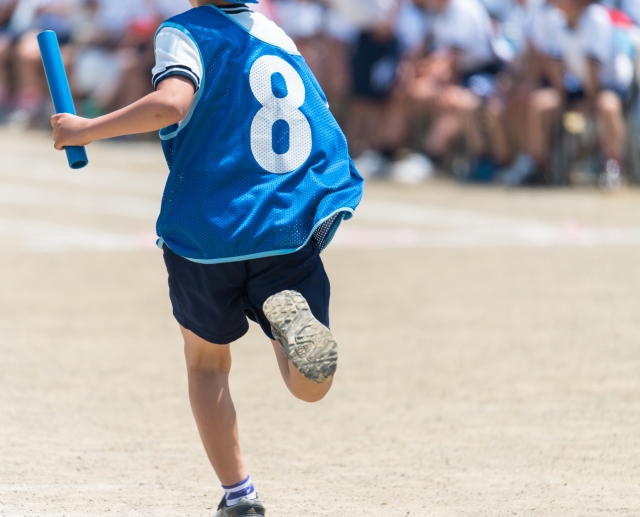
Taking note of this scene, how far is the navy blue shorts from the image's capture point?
3693 mm

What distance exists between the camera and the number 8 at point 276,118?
12.0 feet

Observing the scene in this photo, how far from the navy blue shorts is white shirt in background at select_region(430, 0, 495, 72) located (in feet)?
32.4

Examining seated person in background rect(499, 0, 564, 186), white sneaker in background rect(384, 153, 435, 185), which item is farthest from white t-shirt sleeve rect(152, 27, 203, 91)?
white sneaker in background rect(384, 153, 435, 185)

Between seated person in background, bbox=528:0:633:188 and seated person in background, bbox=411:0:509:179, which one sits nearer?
seated person in background, bbox=528:0:633:188

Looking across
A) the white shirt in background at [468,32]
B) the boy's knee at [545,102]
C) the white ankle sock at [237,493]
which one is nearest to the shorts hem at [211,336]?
the white ankle sock at [237,493]

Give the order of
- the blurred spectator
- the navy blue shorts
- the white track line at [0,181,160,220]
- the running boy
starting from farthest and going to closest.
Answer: the blurred spectator → the white track line at [0,181,160,220] → the navy blue shorts → the running boy

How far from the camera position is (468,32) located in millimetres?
13273

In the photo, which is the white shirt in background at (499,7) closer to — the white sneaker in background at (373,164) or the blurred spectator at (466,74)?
the blurred spectator at (466,74)

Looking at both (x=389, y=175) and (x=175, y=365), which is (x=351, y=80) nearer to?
(x=389, y=175)

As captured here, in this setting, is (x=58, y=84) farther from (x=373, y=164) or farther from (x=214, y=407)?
(x=373, y=164)

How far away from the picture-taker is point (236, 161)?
3623 millimetres

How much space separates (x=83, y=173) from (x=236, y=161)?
1171cm

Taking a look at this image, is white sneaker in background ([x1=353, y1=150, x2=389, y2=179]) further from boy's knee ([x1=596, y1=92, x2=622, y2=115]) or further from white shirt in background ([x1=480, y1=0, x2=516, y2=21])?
boy's knee ([x1=596, y1=92, x2=622, y2=115])

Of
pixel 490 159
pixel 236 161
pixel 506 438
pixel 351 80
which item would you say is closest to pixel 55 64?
pixel 236 161
